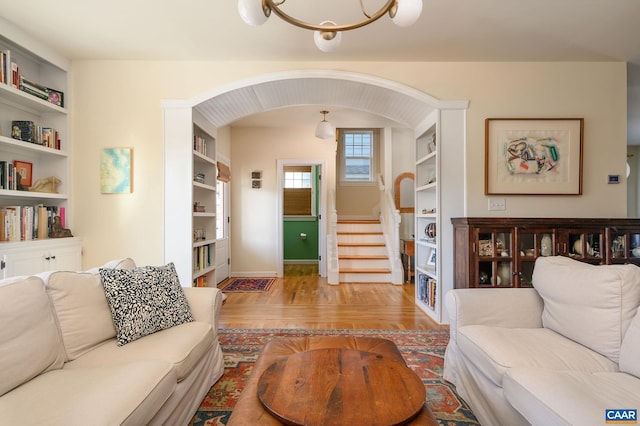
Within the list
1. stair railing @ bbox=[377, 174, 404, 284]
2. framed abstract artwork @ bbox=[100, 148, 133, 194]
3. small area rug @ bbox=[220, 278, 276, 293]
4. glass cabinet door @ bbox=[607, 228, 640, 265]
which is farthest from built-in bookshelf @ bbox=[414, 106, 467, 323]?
framed abstract artwork @ bbox=[100, 148, 133, 194]

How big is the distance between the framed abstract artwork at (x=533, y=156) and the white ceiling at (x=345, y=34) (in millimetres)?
687

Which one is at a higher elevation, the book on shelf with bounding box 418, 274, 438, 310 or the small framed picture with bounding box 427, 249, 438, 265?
the small framed picture with bounding box 427, 249, 438, 265

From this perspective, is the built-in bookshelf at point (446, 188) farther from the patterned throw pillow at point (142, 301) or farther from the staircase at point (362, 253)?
the patterned throw pillow at point (142, 301)

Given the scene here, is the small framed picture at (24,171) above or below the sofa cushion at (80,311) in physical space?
above

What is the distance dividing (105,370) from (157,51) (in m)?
2.94

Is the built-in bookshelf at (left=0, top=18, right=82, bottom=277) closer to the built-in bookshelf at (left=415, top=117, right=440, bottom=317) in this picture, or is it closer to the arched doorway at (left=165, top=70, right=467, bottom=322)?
the arched doorway at (left=165, top=70, right=467, bottom=322)

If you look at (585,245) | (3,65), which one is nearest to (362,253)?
(585,245)

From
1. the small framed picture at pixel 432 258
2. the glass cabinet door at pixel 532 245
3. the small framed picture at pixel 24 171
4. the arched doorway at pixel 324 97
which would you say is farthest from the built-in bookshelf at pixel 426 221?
the small framed picture at pixel 24 171

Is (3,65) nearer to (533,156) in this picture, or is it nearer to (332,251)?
(332,251)

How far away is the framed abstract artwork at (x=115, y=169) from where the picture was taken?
3.21m

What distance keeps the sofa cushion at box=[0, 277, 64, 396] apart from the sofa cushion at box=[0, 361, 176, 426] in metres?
0.05

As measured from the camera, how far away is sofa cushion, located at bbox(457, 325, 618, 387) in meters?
1.43

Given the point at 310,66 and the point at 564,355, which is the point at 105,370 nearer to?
the point at 564,355

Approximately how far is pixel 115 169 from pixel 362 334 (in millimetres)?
2975
